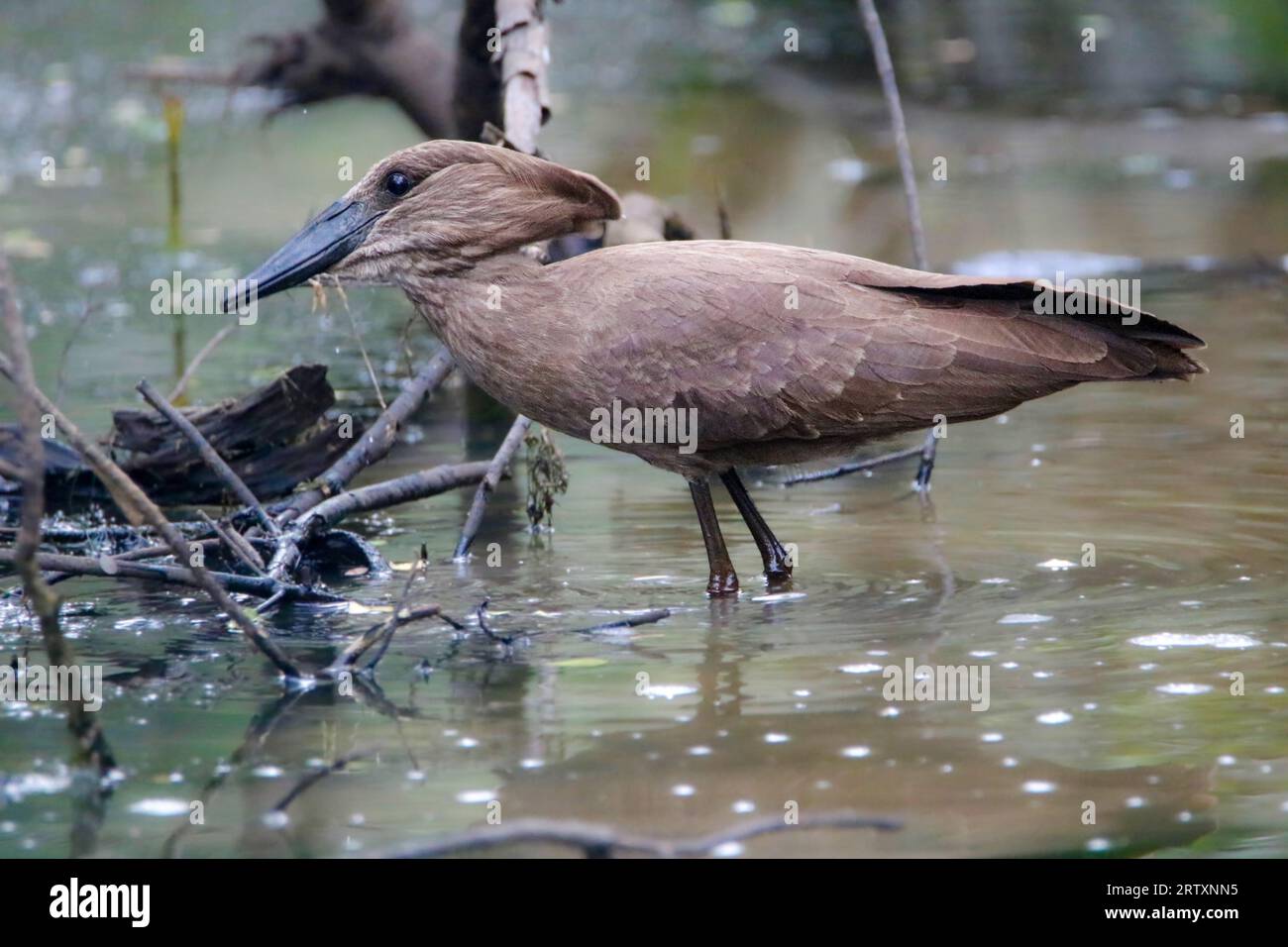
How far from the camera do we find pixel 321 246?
5445 mm

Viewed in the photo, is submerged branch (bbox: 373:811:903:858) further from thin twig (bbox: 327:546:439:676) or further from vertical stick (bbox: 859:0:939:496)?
vertical stick (bbox: 859:0:939:496)

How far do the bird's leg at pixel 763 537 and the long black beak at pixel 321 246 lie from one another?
1345 mm

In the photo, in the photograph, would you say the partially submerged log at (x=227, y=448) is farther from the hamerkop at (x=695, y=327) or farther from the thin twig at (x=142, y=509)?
the thin twig at (x=142, y=509)

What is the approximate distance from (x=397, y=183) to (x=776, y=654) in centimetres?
182

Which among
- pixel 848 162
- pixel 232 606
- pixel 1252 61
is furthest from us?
pixel 1252 61

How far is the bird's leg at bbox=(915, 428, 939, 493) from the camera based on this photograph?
6767 mm

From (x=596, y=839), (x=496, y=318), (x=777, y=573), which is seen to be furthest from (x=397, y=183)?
(x=596, y=839)

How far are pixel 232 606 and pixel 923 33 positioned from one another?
1710 centimetres

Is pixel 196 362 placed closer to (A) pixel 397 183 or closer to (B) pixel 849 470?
(A) pixel 397 183

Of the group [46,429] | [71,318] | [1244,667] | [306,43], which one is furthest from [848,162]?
[1244,667]

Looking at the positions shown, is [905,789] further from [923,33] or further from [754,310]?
[923,33]

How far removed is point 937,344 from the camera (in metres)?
5.31

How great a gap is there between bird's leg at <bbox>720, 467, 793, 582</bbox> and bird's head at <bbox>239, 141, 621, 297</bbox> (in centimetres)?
96

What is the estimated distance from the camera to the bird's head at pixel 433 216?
5340mm
